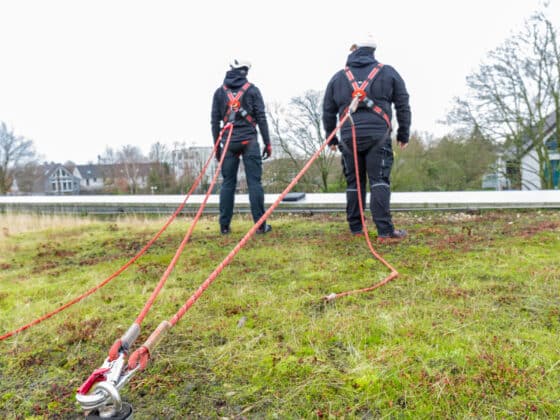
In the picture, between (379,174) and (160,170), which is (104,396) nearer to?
(379,174)

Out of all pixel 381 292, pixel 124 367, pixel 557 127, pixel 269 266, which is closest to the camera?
pixel 124 367

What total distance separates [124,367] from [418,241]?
10.5 ft

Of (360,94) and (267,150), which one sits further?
(267,150)

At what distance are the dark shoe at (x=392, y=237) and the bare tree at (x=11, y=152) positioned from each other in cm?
4507

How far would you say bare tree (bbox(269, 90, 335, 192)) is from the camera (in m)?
21.9

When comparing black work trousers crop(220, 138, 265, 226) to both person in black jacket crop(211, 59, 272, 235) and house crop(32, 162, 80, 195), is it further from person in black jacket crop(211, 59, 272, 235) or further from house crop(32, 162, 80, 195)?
house crop(32, 162, 80, 195)

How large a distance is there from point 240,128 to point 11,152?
Result: 152 ft

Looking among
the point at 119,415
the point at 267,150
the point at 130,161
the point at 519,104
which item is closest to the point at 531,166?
the point at 519,104

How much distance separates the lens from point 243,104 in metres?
4.85

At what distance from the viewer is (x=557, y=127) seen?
2070cm

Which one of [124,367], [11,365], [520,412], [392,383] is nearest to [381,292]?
[392,383]

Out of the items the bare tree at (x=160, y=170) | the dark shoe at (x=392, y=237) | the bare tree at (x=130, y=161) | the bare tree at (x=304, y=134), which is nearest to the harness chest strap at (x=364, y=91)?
the dark shoe at (x=392, y=237)

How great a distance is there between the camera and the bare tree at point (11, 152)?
41.2m

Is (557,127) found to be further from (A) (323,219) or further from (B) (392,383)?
(B) (392,383)
